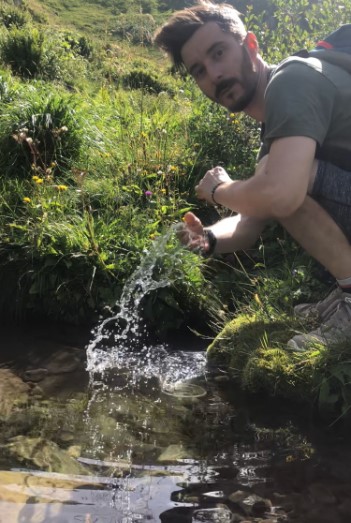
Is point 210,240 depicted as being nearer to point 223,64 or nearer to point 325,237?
point 325,237

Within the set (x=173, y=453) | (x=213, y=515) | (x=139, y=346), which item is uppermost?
(x=213, y=515)

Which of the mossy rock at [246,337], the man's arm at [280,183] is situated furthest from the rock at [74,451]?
the man's arm at [280,183]

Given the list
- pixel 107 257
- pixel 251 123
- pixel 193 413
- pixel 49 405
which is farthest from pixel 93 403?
pixel 251 123

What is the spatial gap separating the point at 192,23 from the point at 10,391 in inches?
75.6

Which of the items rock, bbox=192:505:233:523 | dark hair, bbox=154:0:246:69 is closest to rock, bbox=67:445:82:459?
rock, bbox=192:505:233:523

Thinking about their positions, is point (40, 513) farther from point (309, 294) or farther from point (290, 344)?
point (309, 294)

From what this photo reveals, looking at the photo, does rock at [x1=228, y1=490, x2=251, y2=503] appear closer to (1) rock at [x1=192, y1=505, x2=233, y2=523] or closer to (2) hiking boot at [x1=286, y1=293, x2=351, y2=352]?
(1) rock at [x1=192, y1=505, x2=233, y2=523]

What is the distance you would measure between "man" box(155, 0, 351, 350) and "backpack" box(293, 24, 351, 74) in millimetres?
47

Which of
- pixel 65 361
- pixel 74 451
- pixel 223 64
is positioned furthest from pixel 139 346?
pixel 223 64

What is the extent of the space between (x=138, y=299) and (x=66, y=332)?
1.63 ft

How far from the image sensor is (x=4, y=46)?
9539 millimetres

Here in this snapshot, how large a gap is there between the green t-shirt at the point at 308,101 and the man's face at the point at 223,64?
29 centimetres

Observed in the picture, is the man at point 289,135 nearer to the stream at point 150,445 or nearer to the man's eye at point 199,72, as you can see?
the man's eye at point 199,72

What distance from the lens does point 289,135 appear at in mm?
2377
